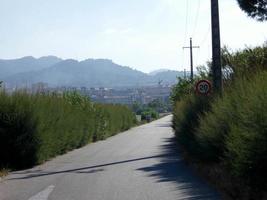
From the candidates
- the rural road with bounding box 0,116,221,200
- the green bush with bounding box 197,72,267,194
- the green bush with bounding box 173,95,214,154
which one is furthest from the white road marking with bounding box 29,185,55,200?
the green bush with bounding box 173,95,214,154

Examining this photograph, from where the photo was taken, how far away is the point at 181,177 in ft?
52.6

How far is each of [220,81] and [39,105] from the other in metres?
7.18

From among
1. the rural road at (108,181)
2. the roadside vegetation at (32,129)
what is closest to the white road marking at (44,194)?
the rural road at (108,181)

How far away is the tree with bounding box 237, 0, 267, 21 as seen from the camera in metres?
21.6

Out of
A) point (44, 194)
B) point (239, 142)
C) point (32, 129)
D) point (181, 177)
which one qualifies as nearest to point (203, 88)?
point (32, 129)

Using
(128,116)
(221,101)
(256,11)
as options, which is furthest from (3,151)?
(128,116)

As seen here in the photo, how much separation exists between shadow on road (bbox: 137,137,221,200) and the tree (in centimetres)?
603

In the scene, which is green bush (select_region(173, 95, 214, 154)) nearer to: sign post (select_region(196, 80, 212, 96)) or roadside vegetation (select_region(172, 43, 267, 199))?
roadside vegetation (select_region(172, 43, 267, 199))

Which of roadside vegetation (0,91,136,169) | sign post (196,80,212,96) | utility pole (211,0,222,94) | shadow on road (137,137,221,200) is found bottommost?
shadow on road (137,137,221,200)

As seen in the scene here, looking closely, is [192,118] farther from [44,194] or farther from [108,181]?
[44,194]

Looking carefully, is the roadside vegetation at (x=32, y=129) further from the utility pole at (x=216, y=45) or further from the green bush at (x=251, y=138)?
the green bush at (x=251, y=138)

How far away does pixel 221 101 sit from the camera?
15.1 m

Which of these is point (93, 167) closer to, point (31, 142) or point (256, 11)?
point (31, 142)

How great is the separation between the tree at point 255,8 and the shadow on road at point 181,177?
19.8 feet
